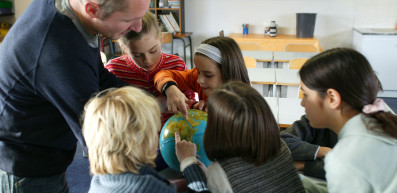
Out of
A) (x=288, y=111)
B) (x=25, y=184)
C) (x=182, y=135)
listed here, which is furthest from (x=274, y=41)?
(x=25, y=184)

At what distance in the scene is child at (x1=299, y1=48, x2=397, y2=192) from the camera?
3.30 ft

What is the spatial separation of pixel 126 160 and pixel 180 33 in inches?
207

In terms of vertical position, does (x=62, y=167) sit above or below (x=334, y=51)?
below

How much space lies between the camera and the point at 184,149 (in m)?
1.25

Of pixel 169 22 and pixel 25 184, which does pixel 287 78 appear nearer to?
pixel 25 184

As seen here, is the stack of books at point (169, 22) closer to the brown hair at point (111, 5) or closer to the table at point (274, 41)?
the table at point (274, 41)

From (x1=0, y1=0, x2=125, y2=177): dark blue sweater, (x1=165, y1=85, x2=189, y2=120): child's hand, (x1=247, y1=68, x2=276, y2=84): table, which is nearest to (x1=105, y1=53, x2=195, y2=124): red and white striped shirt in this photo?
(x1=165, y1=85, x2=189, y2=120): child's hand

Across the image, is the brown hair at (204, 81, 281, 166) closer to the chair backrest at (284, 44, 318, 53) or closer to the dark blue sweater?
the dark blue sweater

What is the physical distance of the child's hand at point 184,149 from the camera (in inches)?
48.5

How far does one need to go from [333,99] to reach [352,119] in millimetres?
104

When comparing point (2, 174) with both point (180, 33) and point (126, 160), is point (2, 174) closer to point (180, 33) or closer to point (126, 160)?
point (126, 160)

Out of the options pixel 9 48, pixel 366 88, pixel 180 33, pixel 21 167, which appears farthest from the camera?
pixel 180 33

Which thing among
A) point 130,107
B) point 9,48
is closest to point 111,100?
point 130,107

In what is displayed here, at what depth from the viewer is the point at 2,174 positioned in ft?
3.56
